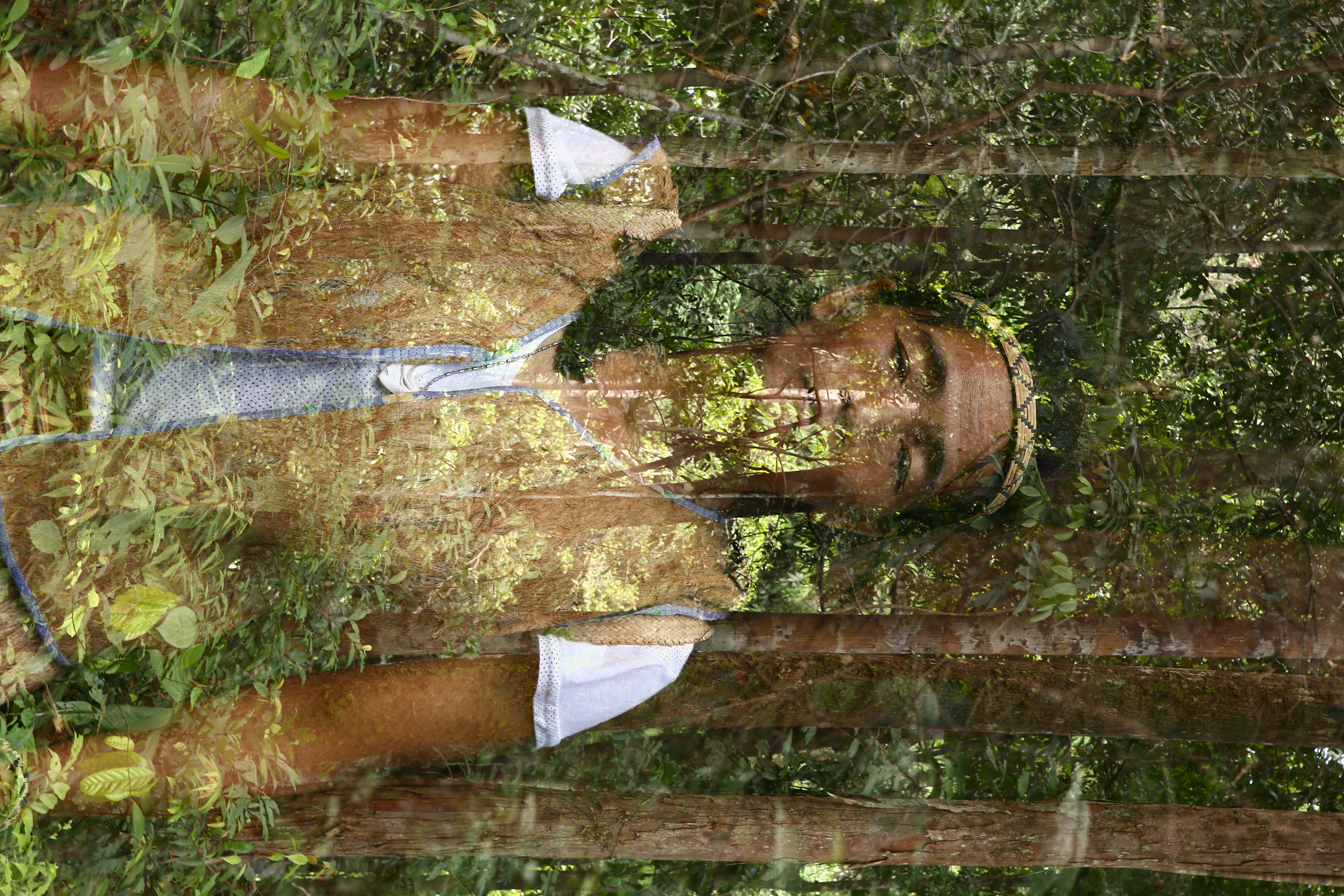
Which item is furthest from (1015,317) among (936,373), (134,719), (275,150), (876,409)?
(134,719)

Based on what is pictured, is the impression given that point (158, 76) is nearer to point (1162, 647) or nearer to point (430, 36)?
point (430, 36)

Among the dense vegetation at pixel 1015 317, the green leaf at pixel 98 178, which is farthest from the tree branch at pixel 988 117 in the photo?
the green leaf at pixel 98 178

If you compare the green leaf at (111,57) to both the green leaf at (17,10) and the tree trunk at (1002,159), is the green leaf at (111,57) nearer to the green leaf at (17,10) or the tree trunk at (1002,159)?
the green leaf at (17,10)

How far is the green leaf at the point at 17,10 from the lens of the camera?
1.31 meters

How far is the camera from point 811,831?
203 centimetres

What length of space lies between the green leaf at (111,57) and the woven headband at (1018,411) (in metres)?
1.73

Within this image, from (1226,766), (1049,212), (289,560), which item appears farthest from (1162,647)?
(289,560)

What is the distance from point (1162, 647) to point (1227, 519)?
346 millimetres

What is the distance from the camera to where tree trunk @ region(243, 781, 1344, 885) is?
1.99 metres

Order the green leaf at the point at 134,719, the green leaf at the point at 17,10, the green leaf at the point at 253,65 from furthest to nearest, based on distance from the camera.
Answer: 1. the green leaf at the point at 134,719
2. the green leaf at the point at 253,65
3. the green leaf at the point at 17,10

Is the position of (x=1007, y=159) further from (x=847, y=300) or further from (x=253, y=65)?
(x=253, y=65)

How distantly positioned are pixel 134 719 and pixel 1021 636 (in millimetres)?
1972

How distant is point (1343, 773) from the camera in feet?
7.80

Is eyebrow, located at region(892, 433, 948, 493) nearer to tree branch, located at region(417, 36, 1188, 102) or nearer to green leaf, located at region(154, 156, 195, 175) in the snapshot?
tree branch, located at region(417, 36, 1188, 102)
